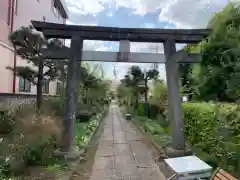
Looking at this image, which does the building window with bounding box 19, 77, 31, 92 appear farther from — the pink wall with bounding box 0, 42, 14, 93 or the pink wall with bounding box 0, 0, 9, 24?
the pink wall with bounding box 0, 0, 9, 24

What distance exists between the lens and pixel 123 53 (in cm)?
795

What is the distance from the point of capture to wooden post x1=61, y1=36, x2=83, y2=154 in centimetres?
764

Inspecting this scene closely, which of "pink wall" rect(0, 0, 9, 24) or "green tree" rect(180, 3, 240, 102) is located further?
"pink wall" rect(0, 0, 9, 24)

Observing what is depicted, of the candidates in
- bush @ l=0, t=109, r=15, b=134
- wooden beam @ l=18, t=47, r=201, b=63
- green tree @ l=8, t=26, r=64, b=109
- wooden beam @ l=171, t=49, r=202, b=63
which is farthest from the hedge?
bush @ l=0, t=109, r=15, b=134

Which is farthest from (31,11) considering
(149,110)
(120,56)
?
(120,56)

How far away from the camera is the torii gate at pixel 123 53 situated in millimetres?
7688

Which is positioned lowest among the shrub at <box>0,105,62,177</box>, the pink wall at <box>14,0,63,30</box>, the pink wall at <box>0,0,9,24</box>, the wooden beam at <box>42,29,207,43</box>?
the shrub at <box>0,105,62,177</box>

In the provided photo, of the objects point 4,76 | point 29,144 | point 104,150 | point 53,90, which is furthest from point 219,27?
point 53,90

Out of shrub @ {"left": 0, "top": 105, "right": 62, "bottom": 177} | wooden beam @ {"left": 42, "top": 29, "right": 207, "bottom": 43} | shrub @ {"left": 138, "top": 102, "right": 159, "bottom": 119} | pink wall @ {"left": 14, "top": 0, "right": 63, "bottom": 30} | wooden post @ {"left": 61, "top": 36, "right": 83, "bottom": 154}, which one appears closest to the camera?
shrub @ {"left": 0, "top": 105, "right": 62, "bottom": 177}

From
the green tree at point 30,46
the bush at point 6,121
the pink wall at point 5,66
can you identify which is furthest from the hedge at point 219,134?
the pink wall at point 5,66

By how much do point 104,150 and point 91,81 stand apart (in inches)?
569

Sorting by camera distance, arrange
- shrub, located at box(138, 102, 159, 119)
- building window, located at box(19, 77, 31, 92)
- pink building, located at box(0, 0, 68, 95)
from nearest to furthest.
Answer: pink building, located at box(0, 0, 68, 95) < building window, located at box(19, 77, 31, 92) < shrub, located at box(138, 102, 159, 119)

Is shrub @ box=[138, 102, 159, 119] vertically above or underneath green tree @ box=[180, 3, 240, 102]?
underneath

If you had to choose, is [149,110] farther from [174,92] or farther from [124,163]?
[124,163]
